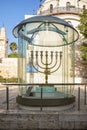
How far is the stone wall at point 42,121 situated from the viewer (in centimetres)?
554

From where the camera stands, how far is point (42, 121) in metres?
5.62

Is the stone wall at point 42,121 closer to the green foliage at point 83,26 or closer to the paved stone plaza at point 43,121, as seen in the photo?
the paved stone plaza at point 43,121

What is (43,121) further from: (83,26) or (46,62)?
(83,26)

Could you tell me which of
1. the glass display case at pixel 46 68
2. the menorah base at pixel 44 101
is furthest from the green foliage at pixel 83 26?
the menorah base at pixel 44 101

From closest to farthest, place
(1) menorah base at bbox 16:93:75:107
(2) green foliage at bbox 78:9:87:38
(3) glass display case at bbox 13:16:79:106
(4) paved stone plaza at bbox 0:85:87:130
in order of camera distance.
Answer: (4) paved stone plaza at bbox 0:85:87:130 → (1) menorah base at bbox 16:93:75:107 → (3) glass display case at bbox 13:16:79:106 → (2) green foliage at bbox 78:9:87:38

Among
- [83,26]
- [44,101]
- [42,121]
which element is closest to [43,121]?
[42,121]

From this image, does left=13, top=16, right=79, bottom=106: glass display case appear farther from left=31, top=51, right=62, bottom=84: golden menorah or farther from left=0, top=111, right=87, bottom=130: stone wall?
left=0, top=111, right=87, bottom=130: stone wall

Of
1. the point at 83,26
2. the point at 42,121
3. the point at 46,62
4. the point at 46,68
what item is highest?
the point at 83,26

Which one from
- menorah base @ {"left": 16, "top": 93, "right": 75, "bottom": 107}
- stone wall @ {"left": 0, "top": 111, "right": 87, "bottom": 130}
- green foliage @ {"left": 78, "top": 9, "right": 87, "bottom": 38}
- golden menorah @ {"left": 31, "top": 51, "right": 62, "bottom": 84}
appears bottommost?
stone wall @ {"left": 0, "top": 111, "right": 87, "bottom": 130}

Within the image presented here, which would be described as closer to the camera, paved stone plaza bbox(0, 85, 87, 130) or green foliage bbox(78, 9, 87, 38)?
paved stone plaza bbox(0, 85, 87, 130)

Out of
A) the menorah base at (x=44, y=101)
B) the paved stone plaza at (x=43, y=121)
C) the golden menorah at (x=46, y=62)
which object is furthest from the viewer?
the golden menorah at (x=46, y=62)

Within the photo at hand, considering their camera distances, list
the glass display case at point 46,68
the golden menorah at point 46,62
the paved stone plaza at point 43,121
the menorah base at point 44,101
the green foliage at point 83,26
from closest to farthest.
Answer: the paved stone plaza at point 43,121 < the menorah base at point 44,101 < the glass display case at point 46,68 < the golden menorah at point 46,62 < the green foliage at point 83,26

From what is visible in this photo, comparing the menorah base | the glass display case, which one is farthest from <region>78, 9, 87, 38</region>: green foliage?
the menorah base

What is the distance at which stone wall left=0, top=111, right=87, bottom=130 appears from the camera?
5.54 meters
